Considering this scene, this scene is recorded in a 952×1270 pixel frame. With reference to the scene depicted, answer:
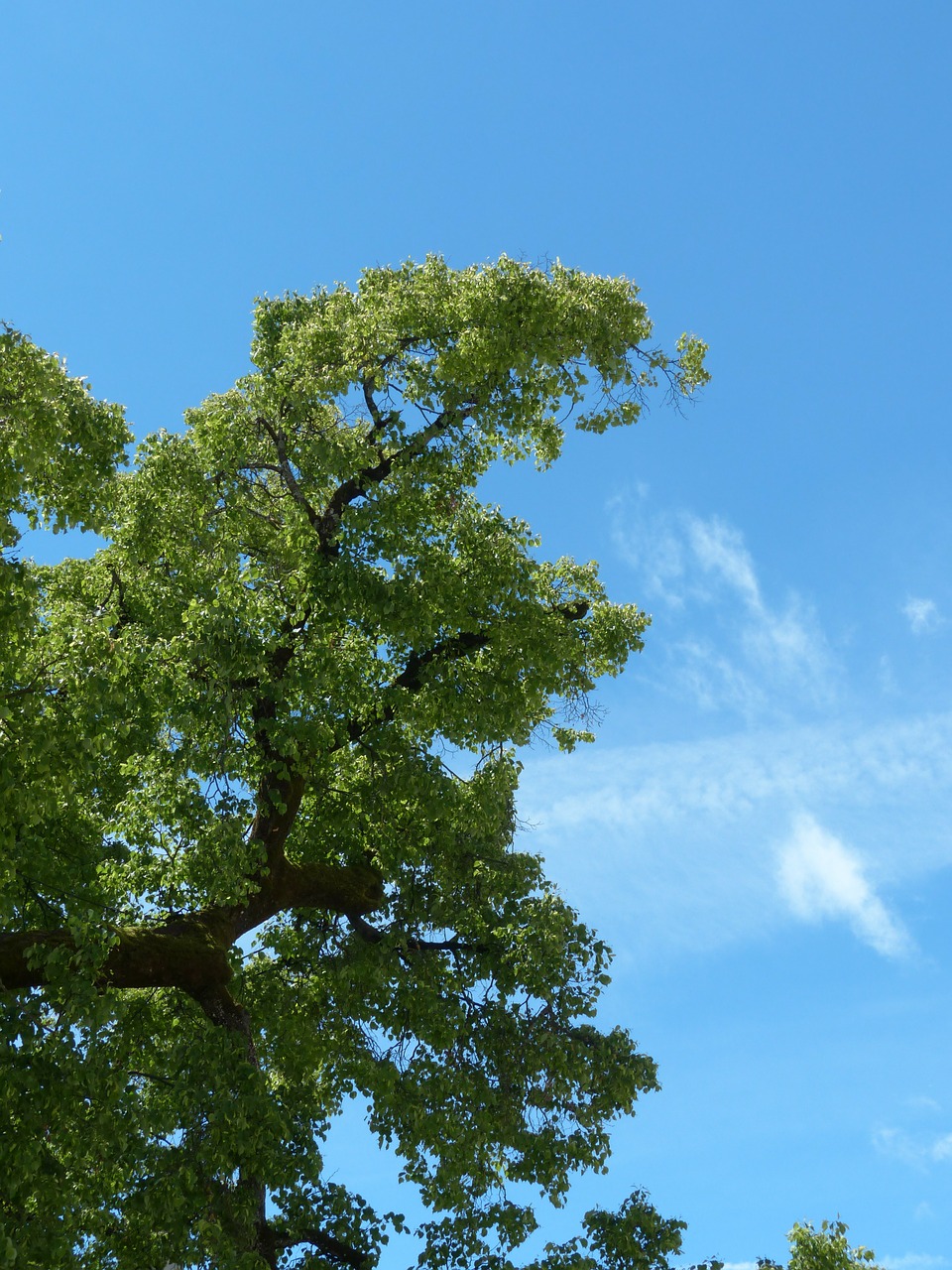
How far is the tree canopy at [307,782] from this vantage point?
537 inches

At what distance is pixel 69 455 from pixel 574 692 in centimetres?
906

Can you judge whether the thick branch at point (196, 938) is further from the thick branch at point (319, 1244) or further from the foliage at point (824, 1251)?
the foliage at point (824, 1251)

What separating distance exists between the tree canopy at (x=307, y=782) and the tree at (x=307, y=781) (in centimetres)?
5

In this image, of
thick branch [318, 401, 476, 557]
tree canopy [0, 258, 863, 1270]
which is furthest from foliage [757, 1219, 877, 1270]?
thick branch [318, 401, 476, 557]

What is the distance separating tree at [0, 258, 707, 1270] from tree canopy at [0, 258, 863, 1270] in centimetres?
5

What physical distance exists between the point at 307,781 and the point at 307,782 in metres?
0.07

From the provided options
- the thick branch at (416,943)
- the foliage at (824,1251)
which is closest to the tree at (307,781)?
the thick branch at (416,943)

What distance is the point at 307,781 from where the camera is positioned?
18.1 meters

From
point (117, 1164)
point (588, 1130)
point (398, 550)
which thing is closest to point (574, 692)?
point (398, 550)

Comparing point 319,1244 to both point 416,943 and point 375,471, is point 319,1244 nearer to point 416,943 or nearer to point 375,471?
point 416,943

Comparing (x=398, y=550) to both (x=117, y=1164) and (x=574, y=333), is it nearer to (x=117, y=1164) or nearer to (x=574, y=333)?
(x=574, y=333)

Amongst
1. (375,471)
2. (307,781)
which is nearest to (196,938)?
(307,781)

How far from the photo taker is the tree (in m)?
13.7

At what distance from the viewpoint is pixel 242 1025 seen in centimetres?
1586
